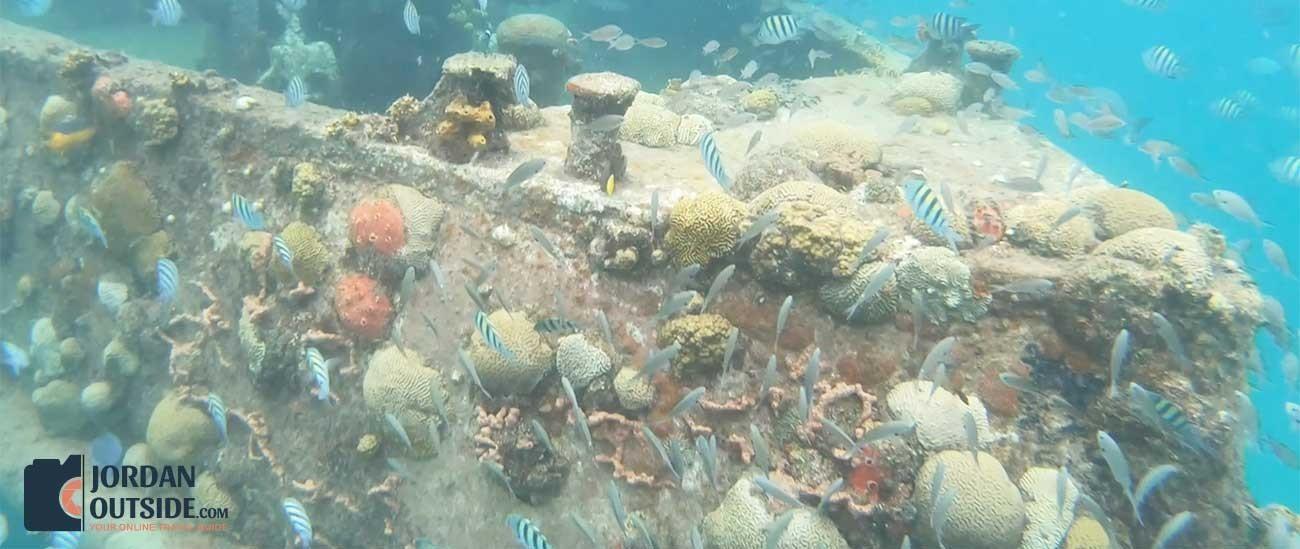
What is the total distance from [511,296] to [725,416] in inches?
91.1

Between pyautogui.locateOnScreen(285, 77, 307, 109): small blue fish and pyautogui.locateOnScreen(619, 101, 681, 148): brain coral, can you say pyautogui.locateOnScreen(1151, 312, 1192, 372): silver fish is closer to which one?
pyautogui.locateOnScreen(619, 101, 681, 148): brain coral

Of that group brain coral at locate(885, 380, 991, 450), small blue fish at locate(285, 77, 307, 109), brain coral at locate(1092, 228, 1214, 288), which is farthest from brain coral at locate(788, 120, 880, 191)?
small blue fish at locate(285, 77, 307, 109)

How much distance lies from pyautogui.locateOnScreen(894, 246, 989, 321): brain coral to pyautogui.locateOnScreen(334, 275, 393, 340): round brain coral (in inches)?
192

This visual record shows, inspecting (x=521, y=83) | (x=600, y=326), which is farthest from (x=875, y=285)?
(x=521, y=83)

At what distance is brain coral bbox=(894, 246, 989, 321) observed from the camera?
4.83 metres

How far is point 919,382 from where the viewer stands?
468 centimetres

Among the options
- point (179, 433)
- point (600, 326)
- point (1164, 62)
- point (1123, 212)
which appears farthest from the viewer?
point (1164, 62)

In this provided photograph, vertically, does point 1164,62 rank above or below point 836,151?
above

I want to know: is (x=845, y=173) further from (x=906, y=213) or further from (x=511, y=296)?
(x=511, y=296)

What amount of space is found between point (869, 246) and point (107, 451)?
10.4 m

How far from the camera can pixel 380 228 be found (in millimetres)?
6324

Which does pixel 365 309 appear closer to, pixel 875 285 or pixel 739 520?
pixel 739 520

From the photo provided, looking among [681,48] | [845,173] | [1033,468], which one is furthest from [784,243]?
[681,48]

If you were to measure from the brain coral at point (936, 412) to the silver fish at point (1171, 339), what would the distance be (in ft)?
3.97
